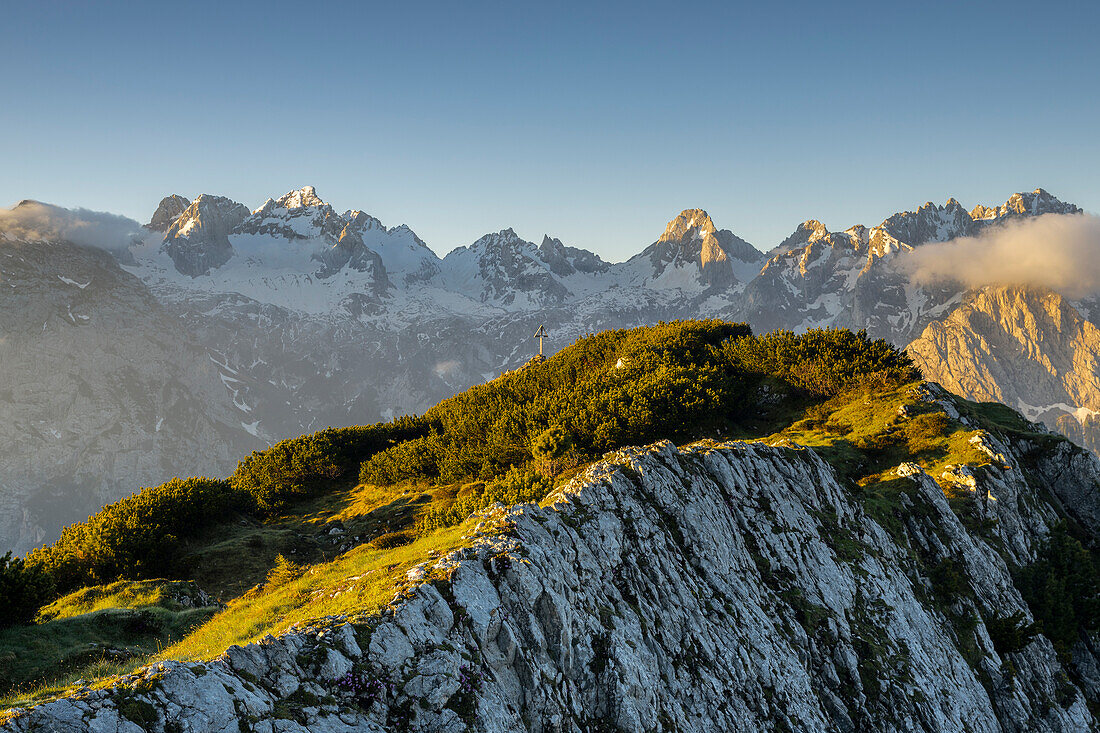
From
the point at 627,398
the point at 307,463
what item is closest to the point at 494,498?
the point at 627,398

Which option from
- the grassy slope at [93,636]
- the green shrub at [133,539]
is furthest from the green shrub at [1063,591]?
the green shrub at [133,539]

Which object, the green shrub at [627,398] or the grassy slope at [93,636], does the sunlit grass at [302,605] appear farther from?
the green shrub at [627,398]

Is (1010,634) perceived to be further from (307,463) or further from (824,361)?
(307,463)

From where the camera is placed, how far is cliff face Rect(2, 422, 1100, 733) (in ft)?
39.7

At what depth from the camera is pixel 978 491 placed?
3662 centimetres

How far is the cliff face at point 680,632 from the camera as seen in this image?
39.7 feet

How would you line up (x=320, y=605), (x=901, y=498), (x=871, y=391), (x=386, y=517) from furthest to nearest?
(x=871, y=391) < (x=386, y=517) < (x=901, y=498) < (x=320, y=605)

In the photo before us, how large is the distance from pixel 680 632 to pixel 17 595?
2542 centimetres

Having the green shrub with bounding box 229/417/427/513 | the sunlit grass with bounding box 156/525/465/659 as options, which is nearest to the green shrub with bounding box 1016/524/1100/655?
the sunlit grass with bounding box 156/525/465/659

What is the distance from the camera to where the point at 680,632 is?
738 inches

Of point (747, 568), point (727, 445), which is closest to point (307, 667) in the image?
point (747, 568)

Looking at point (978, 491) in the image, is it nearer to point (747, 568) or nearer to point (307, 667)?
point (747, 568)

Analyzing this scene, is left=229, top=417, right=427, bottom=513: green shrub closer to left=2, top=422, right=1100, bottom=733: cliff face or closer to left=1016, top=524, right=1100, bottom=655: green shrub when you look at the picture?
left=2, top=422, right=1100, bottom=733: cliff face

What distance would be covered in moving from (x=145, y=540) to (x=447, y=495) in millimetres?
20494
